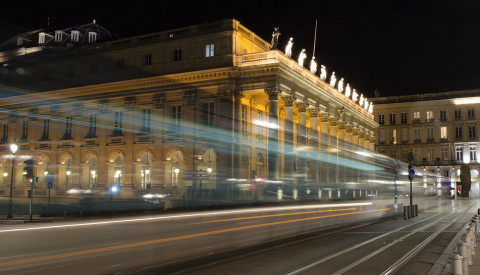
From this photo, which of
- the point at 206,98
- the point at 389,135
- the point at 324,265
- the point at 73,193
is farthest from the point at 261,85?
the point at 389,135

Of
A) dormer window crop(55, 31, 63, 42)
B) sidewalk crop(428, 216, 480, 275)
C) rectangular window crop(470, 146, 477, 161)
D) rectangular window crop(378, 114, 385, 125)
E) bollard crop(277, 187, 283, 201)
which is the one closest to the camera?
sidewalk crop(428, 216, 480, 275)

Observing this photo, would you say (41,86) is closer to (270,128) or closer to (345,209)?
(270,128)

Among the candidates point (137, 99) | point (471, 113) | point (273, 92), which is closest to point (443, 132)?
point (471, 113)

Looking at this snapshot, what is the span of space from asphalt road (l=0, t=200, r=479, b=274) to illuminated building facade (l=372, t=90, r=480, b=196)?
85.9 metres

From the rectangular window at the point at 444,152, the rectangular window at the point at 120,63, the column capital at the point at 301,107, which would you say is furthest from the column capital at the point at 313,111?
the rectangular window at the point at 444,152

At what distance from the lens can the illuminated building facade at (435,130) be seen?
325 ft

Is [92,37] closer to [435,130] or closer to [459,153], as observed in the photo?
[435,130]

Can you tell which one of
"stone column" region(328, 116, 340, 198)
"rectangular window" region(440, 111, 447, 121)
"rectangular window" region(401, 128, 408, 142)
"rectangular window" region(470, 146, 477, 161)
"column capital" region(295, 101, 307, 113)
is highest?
"rectangular window" region(440, 111, 447, 121)

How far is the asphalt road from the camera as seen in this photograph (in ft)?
36.0

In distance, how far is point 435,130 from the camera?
10344 centimetres

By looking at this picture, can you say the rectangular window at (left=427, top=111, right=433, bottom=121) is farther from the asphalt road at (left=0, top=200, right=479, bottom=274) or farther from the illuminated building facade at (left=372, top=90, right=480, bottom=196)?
the asphalt road at (left=0, top=200, right=479, bottom=274)

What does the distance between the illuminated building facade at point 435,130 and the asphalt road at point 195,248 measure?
282 ft

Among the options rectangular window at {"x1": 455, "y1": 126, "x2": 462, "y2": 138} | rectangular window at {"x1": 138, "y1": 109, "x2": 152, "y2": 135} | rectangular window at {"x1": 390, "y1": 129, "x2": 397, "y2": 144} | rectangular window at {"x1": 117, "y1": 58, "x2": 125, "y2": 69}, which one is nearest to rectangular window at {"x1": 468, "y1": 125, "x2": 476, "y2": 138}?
rectangular window at {"x1": 455, "y1": 126, "x2": 462, "y2": 138}

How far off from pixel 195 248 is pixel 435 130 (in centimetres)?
9883
